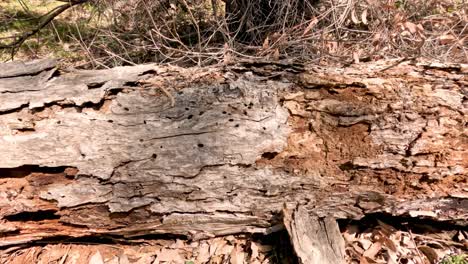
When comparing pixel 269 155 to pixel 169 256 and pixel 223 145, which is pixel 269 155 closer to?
pixel 223 145

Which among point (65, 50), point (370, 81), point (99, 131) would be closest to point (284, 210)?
point (370, 81)

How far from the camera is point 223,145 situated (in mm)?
2064

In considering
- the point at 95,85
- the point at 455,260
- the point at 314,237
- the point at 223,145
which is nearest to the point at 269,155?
the point at 223,145

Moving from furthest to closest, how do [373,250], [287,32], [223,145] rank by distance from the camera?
1. [287,32]
2. [373,250]
3. [223,145]

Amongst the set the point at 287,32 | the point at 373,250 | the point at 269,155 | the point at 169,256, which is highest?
the point at 287,32

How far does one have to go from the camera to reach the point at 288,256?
2.23 meters

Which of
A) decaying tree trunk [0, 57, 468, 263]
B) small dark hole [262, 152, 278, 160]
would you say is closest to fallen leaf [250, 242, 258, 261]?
decaying tree trunk [0, 57, 468, 263]

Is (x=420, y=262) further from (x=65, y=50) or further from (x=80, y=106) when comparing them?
(x=65, y=50)

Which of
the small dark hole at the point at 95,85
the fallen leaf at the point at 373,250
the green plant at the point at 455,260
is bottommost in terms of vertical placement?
the fallen leaf at the point at 373,250

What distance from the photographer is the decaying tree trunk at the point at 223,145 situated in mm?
2018

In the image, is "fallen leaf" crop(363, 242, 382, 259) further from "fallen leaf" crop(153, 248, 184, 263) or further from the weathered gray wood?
"fallen leaf" crop(153, 248, 184, 263)

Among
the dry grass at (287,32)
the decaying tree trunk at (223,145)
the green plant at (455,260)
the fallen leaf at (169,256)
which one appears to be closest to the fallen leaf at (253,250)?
the decaying tree trunk at (223,145)

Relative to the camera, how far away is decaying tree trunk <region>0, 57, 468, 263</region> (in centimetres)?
202

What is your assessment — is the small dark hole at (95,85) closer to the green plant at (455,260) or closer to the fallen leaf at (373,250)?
the fallen leaf at (373,250)
